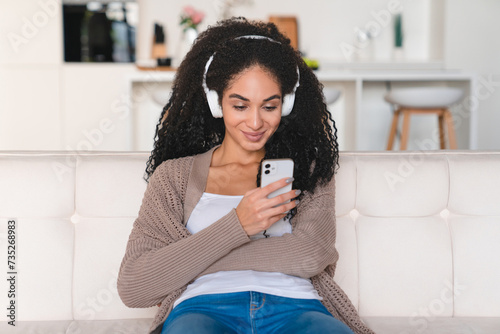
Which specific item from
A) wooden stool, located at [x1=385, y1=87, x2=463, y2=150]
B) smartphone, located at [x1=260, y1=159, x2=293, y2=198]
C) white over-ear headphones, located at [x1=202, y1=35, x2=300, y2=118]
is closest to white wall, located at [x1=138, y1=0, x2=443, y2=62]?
wooden stool, located at [x1=385, y1=87, x2=463, y2=150]

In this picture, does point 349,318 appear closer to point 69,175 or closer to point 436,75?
point 69,175

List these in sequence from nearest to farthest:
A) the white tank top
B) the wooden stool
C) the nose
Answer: the white tank top < the nose < the wooden stool

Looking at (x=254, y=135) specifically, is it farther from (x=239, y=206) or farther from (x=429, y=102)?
(x=429, y=102)

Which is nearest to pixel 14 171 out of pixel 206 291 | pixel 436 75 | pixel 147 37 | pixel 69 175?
pixel 69 175

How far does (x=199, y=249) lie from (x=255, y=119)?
0.31 meters

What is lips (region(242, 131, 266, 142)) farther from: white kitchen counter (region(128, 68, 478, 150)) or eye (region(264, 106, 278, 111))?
white kitchen counter (region(128, 68, 478, 150))

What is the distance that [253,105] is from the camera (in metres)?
1.21

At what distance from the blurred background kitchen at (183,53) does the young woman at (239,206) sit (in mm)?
2231

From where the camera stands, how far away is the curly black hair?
1.25m

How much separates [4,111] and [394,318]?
3516 millimetres

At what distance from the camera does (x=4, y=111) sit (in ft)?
13.2

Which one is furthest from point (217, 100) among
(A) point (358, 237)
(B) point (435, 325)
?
(B) point (435, 325)

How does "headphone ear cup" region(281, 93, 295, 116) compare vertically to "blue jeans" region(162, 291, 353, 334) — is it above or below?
above

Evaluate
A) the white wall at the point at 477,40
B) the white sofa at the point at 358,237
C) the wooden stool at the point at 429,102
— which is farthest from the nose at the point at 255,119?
the white wall at the point at 477,40
